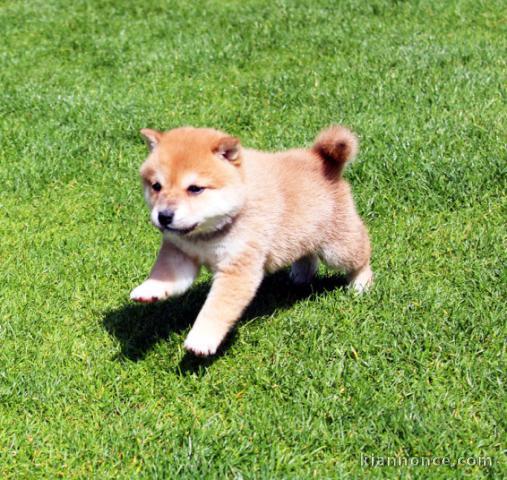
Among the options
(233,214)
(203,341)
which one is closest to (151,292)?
(203,341)

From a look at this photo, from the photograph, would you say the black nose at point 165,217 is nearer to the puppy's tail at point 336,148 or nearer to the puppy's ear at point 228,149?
the puppy's ear at point 228,149

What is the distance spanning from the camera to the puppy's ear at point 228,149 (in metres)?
4.08

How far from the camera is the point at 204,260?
13.9ft

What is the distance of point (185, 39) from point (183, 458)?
707 centimetres

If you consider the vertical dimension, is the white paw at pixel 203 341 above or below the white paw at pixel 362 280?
above

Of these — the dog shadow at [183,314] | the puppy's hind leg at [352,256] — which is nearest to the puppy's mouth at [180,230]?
the dog shadow at [183,314]

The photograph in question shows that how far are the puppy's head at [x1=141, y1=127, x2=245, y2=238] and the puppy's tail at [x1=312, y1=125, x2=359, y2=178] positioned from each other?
2.55ft

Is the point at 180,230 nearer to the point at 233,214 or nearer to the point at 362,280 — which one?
the point at 233,214

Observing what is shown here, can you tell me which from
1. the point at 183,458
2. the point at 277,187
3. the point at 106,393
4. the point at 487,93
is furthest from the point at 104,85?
the point at 183,458

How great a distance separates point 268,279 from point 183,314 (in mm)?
778

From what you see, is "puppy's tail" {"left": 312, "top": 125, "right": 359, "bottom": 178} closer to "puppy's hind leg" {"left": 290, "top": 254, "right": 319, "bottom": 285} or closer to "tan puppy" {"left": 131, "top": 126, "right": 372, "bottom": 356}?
"tan puppy" {"left": 131, "top": 126, "right": 372, "bottom": 356}

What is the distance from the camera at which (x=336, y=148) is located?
4723 mm

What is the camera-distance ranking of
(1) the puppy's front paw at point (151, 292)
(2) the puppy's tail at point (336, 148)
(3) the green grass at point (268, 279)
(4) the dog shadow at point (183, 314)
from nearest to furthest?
(3) the green grass at point (268, 279)
(1) the puppy's front paw at point (151, 292)
(4) the dog shadow at point (183, 314)
(2) the puppy's tail at point (336, 148)

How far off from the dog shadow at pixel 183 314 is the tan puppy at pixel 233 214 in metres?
0.34
